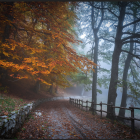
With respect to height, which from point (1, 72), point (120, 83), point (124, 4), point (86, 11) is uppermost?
point (86, 11)

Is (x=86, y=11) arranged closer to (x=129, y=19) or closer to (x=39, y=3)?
(x=129, y=19)

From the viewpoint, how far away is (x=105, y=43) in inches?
421

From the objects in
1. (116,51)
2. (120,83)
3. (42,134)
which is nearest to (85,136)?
(42,134)

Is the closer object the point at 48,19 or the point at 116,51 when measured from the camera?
the point at 48,19

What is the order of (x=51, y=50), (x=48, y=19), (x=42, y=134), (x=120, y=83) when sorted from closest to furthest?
(x=42, y=134) → (x=48, y=19) → (x=120, y=83) → (x=51, y=50)

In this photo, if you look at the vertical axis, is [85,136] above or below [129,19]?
below

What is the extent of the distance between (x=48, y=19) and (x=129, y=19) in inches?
319

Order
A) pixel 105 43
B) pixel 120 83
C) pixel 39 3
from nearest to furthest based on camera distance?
pixel 39 3 < pixel 120 83 < pixel 105 43

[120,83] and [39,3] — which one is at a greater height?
[39,3]

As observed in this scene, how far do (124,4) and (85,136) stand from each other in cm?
939

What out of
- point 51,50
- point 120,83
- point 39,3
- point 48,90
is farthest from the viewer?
point 48,90

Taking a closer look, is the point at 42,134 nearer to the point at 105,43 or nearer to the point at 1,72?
the point at 1,72

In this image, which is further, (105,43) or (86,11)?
(105,43)

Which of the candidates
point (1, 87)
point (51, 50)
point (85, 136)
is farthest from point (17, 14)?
point (85, 136)
